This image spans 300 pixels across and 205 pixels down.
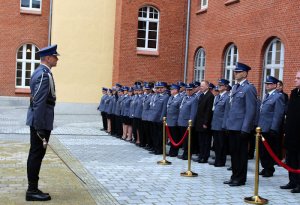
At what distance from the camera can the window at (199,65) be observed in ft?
69.8

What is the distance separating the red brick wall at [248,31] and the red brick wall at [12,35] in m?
11.1

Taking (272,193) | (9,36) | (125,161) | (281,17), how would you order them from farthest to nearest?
(9,36), (281,17), (125,161), (272,193)

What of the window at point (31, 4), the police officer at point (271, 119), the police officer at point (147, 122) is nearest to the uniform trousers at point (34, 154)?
the police officer at point (271, 119)

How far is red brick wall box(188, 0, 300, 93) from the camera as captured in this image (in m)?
13.9

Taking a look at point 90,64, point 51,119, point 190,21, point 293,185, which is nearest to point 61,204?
point 51,119

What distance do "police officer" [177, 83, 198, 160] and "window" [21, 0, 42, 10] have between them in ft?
65.2

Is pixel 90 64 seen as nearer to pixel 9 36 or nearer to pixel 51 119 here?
pixel 9 36

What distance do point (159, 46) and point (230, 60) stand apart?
642cm

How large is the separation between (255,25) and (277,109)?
24.6 feet

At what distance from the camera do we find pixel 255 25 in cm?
1591

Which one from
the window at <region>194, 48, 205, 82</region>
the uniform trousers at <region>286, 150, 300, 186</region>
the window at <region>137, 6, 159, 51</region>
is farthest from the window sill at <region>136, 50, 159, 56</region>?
the uniform trousers at <region>286, 150, 300, 186</region>

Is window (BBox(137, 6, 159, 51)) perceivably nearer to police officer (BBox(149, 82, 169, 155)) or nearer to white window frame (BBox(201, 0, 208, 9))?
white window frame (BBox(201, 0, 208, 9))

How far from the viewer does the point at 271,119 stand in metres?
9.23

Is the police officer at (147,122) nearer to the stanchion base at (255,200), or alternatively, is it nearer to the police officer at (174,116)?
the police officer at (174,116)
